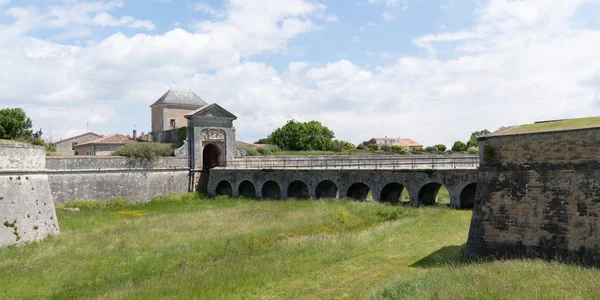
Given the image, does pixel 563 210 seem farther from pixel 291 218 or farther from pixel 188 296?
pixel 291 218

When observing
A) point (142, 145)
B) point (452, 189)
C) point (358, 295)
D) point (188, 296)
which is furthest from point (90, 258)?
point (142, 145)

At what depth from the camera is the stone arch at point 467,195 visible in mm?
25422

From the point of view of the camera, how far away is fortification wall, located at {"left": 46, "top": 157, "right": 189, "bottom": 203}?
31.3 meters

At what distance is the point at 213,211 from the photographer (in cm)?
2927

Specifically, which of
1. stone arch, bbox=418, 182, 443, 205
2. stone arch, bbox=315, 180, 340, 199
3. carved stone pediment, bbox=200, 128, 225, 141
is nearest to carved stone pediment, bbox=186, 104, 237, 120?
carved stone pediment, bbox=200, 128, 225, 141

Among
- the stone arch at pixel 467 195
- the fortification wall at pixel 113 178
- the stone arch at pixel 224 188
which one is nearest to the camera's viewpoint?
the stone arch at pixel 467 195

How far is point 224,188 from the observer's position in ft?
134

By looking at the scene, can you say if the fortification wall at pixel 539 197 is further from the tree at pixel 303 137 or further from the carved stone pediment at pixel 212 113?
the tree at pixel 303 137

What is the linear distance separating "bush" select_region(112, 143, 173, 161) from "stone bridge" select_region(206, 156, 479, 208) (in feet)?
16.4

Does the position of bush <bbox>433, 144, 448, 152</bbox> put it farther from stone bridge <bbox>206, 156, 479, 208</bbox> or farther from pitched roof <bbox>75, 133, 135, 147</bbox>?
pitched roof <bbox>75, 133, 135, 147</bbox>

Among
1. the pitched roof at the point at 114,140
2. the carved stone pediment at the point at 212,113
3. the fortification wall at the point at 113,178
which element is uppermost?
the carved stone pediment at the point at 212,113

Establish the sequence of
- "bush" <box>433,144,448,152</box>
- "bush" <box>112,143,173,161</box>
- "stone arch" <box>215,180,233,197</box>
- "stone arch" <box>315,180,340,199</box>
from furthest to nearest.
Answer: "bush" <box>433,144,448,152</box>, "stone arch" <box>215,180,233,197</box>, "bush" <box>112,143,173,161</box>, "stone arch" <box>315,180,340,199</box>

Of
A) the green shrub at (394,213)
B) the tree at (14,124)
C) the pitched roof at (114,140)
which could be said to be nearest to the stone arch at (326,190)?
the green shrub at (394,213)

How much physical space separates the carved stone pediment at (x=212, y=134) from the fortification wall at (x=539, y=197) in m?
28.6
